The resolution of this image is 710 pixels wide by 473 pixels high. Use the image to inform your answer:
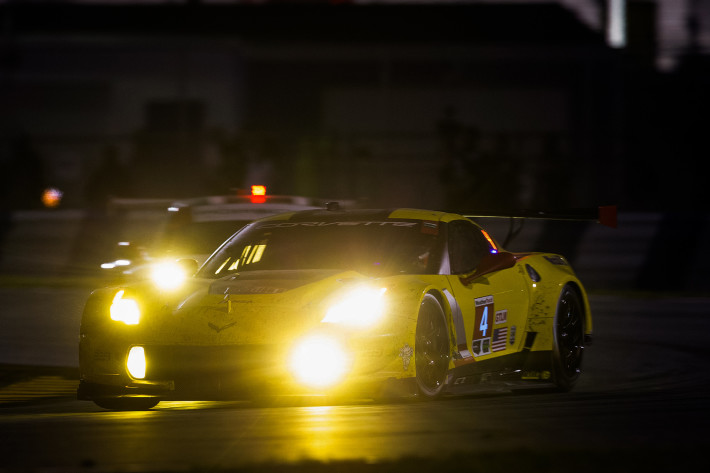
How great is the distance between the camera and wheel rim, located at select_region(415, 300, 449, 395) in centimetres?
843

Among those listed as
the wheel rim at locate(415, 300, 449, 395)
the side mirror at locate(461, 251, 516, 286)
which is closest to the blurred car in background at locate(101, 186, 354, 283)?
the side mirror at locate(461, 251, 516, 286)

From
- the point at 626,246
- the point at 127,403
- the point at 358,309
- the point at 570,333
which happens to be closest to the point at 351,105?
the point at 626,246

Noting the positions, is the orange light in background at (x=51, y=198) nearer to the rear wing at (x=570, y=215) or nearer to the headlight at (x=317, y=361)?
the rear wing at (x=570, y=215)

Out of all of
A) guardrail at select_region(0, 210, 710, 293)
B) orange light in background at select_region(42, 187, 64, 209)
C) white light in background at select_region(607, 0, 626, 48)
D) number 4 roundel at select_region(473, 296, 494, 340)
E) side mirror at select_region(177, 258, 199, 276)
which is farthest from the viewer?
white light in background at select_region(607, 0, 626, 48)

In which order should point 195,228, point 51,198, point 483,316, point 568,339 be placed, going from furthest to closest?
1. point 51,198
2. point 195,228
3. point 568,339
4. point 483,316

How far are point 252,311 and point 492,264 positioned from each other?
1.75 meters

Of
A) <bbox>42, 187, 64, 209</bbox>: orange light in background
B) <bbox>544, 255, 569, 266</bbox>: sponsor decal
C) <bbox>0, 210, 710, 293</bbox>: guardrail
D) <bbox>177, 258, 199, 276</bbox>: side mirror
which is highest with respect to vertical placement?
<bbox>177, 258, 199, 276</bbox>: side mirror

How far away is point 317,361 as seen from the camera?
8000 mm

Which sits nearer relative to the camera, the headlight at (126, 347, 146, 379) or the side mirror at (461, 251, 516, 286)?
the headlight at (126, 347, 146, 379)

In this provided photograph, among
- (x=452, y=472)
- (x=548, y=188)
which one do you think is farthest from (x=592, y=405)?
(x=548, y=188)

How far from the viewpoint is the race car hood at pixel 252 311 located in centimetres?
805

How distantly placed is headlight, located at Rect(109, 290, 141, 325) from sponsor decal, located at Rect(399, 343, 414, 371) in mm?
1475

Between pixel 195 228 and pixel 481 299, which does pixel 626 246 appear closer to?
pixel 195 228

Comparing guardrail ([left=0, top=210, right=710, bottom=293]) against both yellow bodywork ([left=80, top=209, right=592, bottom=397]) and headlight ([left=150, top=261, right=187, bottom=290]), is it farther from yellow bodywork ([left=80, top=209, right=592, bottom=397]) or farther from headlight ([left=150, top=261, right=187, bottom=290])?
yellow bodywork ([left=80, top=209, right=592, bottom=397])
